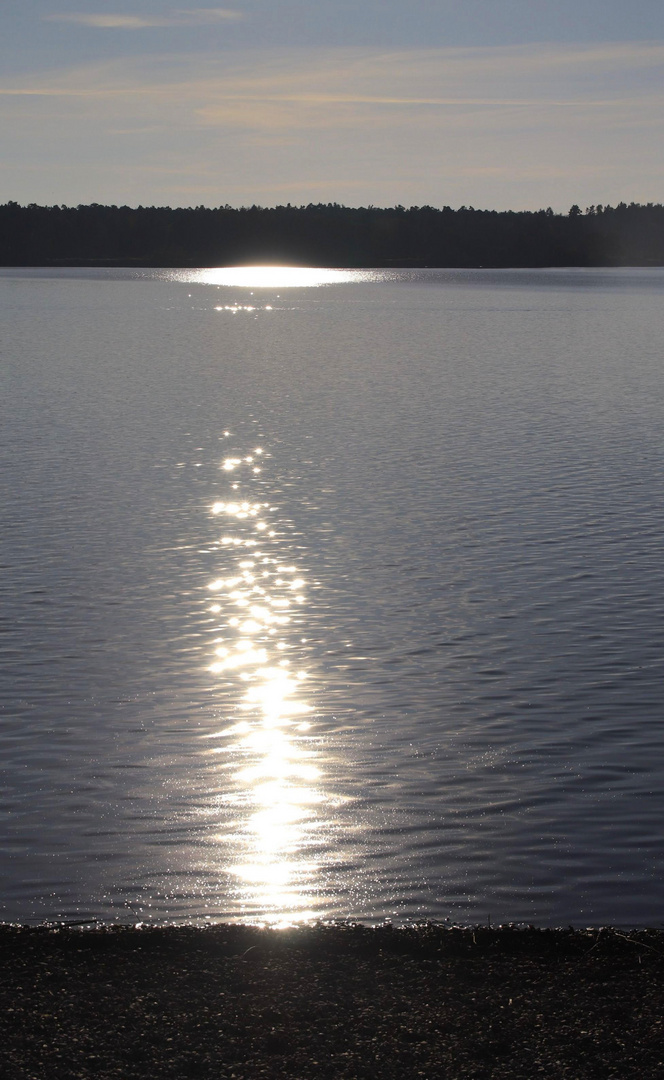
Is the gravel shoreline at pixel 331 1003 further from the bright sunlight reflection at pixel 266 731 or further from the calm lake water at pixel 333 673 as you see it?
the bright sunlight reflection at pixel 266 731

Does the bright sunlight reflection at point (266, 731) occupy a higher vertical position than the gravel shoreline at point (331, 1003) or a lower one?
lower

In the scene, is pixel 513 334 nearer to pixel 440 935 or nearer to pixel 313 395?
pixel 313 395

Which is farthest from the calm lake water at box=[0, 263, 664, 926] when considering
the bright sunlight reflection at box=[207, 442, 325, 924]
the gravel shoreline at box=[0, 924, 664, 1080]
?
the gravel shoreline at box=[0, 924, 664, 1080]

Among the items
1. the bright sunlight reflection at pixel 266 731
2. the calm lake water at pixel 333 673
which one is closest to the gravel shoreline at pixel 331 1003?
the calm lake water at pixel 333 673

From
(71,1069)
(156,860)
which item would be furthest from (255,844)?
(71,1069)

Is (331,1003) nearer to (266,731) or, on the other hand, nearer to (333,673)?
(266,731)

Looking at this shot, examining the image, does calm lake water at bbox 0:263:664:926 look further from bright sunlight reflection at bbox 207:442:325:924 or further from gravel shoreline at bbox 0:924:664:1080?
gravel shoreline at bbox 0:924:664:1080

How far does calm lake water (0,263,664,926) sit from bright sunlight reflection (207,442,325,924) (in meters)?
0.05

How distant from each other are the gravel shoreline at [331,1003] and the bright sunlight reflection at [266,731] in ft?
5.09

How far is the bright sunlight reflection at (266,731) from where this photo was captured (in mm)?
13227

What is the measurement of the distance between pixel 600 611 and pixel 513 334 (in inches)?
3534

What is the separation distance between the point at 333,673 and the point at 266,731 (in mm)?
2581

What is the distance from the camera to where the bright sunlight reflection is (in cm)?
1323

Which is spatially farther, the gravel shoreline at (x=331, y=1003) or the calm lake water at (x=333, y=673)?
the calm lake water at (x=333, y=673)
